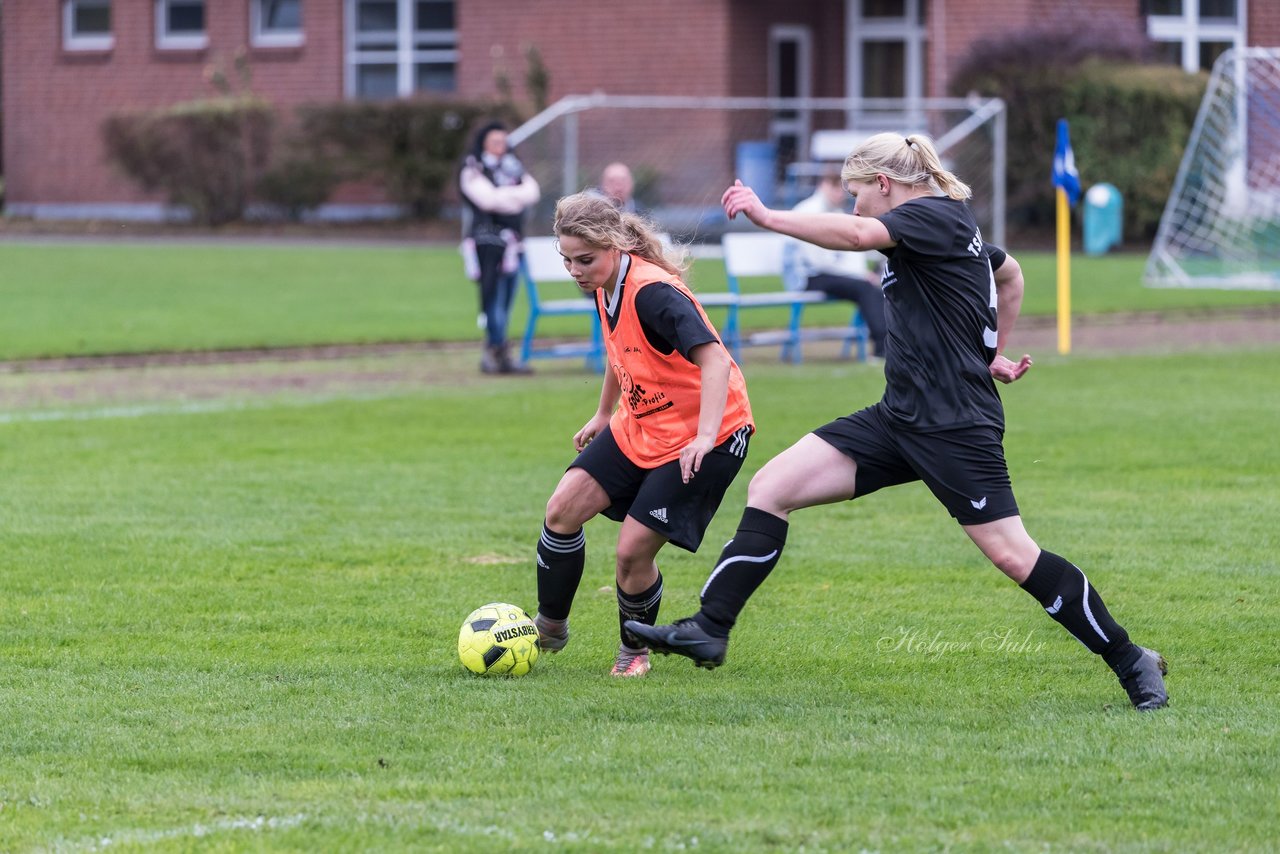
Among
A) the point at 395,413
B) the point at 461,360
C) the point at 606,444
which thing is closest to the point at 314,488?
the point at 395,413

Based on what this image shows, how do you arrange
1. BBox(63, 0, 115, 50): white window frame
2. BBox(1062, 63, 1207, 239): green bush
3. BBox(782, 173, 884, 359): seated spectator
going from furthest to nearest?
BBox(63, 0, 115, 50): white window frame, BBox(1062, 63, 1207, 239): green bush, BBox(782, 173, 884, 359): seated spectator

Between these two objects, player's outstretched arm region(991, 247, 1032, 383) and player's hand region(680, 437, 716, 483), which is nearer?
player's hand region(680, 437, 716, 483)

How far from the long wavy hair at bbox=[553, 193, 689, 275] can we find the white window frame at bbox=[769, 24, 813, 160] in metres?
24.5

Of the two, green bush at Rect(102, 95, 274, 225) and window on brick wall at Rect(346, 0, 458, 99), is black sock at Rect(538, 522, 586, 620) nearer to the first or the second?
green bush at Rect(102, 95, 274, 225)

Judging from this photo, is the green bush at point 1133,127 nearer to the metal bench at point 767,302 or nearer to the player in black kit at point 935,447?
the metal bench at point 767,302

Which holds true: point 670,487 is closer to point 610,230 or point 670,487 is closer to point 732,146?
point 610,230

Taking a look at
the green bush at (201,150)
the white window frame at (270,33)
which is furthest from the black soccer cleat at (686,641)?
the white window frame at (270,33)

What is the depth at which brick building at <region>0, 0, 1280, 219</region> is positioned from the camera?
3080 centimetres

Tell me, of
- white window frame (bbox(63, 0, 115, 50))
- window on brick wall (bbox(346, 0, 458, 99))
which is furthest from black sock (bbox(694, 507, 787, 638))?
white window frame (bbox(63, 0, 115, 50))

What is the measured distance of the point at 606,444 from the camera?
5887mm

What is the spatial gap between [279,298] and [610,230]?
15.6 meters

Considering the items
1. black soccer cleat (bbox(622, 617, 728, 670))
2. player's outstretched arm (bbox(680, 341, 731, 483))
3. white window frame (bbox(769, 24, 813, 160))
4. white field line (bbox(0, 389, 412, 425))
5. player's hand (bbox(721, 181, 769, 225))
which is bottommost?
white field line (bbox(0, 389, 412, 425))

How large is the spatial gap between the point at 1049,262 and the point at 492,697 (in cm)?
2096

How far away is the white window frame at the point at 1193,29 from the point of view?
31781 mm
